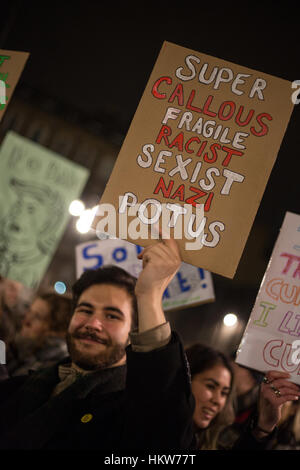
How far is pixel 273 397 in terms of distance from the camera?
180cm

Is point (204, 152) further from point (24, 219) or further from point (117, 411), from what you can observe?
point (24, 219)

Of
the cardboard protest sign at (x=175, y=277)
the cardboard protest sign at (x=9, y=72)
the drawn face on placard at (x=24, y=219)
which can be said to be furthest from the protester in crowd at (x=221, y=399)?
the drawn face on placard at (x=24, y=219)

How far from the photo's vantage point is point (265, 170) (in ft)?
5.96

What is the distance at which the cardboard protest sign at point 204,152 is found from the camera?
1.78m

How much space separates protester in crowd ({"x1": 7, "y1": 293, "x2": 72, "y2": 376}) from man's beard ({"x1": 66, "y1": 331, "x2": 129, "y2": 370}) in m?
0.78

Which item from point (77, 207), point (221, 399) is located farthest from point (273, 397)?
point (77, 207)

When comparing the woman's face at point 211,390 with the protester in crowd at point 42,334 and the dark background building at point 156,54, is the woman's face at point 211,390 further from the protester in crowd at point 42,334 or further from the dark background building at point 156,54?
the protester in crowd at point 42,334

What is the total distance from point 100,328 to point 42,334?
1249 millimetres

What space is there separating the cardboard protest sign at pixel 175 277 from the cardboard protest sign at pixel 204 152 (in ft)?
1.69

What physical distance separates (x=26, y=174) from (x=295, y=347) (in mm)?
3218

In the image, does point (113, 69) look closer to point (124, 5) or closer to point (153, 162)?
point (124, 5)

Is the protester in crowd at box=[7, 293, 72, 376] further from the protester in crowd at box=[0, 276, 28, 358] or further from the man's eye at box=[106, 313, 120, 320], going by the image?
the man's eye at box=[106, 313, 120, 320]

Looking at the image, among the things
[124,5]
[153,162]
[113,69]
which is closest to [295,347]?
[153,162]
